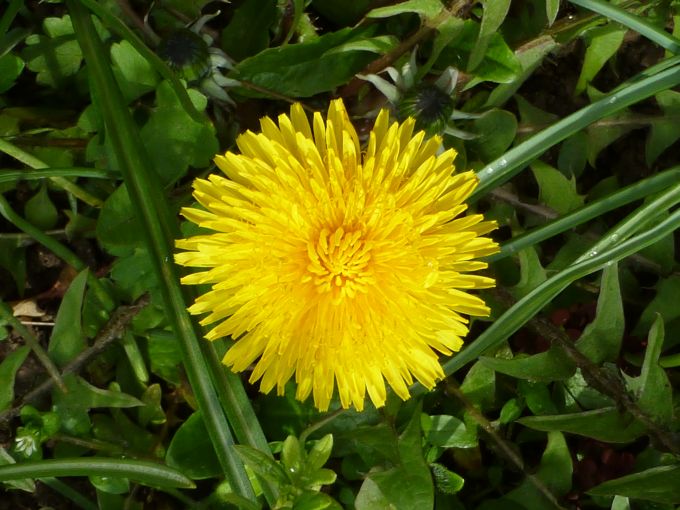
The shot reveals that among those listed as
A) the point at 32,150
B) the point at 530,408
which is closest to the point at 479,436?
the point at 530,408

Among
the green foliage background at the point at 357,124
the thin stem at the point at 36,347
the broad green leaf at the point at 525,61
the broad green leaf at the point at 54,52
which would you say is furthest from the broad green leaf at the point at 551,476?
the broad green leaf at the point at 54,52

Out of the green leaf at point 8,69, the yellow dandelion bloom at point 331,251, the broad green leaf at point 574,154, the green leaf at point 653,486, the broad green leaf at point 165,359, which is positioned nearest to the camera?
the yellow dandelion bloom at point 331,251

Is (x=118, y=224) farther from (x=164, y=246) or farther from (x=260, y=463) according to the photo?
(x=260, y=463)

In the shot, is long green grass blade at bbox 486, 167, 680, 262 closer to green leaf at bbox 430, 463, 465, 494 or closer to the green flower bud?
green leaf at bbox 430, 463, 465, 494

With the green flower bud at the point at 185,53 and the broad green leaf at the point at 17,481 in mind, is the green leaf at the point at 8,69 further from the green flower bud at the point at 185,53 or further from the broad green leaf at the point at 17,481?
the broad green leaf at the point at 17,481

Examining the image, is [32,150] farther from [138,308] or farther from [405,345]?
[405,345]

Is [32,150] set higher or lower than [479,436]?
higher
